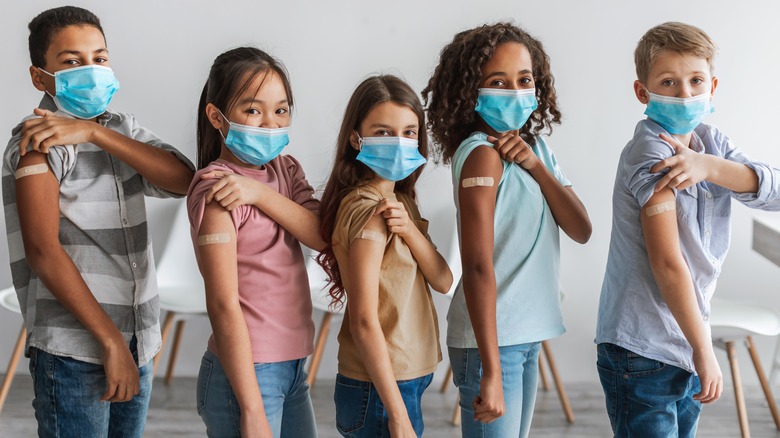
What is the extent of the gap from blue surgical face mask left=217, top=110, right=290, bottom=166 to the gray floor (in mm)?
1717

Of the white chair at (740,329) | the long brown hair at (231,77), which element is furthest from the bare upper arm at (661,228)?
the white chair at (740,329)

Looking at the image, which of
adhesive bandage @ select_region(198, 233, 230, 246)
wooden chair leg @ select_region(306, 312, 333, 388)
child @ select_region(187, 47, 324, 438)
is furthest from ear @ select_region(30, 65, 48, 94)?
wooden chair leg @ select_region(306, 312, 333, 388)

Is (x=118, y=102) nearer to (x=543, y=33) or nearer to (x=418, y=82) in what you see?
(x=418, y=82)

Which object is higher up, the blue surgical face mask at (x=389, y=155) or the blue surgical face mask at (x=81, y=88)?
the blue surgical face mask at (x=81, y=88)

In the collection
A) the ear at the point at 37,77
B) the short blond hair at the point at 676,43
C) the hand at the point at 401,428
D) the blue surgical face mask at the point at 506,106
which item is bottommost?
the hand at the point at 401,428

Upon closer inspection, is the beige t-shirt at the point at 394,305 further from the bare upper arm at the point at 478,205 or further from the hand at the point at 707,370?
the hand at the point at 707,370

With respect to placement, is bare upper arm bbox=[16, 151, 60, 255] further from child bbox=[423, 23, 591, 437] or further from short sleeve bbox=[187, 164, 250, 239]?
child bbox=[423, 23, 591, 437]

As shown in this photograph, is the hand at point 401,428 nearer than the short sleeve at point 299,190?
Yes

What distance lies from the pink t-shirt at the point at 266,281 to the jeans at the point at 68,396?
0.24m

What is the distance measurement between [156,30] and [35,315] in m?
2.28

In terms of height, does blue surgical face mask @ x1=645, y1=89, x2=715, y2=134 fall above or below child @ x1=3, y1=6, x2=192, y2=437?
above

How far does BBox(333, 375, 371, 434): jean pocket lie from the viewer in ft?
5.12

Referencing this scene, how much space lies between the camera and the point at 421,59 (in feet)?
11.9

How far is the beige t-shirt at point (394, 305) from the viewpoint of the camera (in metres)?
1.57
